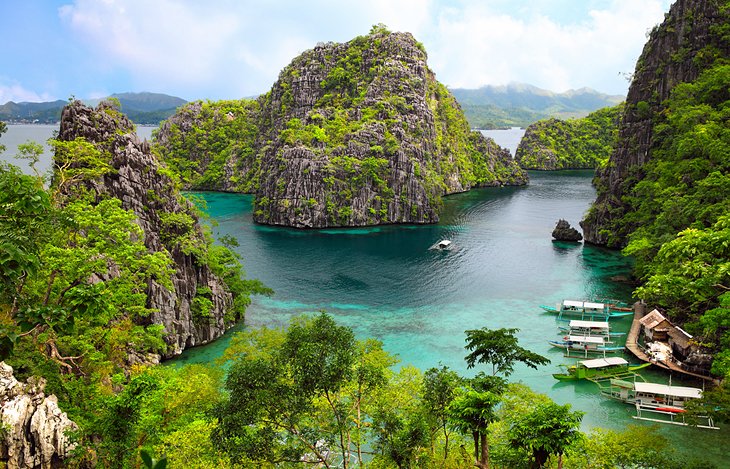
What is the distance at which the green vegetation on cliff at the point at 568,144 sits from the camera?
185 m

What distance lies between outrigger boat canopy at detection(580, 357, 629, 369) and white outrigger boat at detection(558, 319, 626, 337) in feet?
20.3

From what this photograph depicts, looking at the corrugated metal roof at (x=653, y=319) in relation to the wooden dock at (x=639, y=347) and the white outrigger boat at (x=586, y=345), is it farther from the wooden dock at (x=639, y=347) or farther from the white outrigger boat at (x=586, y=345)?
the white outrigger boat at (x=586, y=345)

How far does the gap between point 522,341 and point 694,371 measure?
1373cm

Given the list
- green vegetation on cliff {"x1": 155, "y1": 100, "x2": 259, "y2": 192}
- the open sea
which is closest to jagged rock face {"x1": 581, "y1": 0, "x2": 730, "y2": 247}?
the open sea

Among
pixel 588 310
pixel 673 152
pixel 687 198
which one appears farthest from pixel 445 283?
pixel 673 152

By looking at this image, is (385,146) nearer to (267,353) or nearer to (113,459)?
(267,353)

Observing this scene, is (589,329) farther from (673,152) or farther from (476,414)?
(673,152)

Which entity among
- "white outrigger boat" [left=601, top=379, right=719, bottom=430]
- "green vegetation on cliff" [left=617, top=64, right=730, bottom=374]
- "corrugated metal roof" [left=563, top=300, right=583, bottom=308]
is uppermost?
"green vegetation on cliff" [left=617, top=64, right=730, bottom=374]

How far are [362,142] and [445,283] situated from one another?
49.1 m

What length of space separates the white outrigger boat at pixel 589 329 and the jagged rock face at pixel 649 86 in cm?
3215

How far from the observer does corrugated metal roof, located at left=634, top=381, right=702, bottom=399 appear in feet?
108

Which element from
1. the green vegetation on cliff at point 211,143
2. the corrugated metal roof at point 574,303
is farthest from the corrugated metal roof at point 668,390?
the green vegetation on cliff at point 211,143

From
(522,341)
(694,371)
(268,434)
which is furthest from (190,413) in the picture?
(694,371)

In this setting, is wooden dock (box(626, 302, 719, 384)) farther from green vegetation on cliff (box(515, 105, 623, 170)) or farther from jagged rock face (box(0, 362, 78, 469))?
green vegetation on cliff (box(515, 105, 623, 170))
